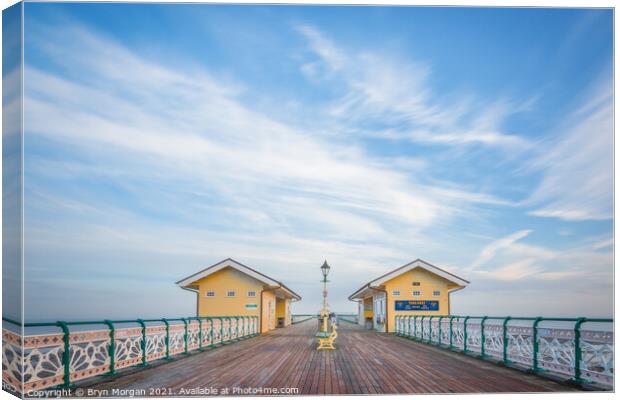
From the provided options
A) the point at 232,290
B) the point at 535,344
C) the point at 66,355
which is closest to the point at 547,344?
the point at 535,344

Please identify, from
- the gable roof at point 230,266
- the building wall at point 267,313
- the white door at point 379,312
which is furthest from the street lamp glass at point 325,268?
the white door at point 379,312

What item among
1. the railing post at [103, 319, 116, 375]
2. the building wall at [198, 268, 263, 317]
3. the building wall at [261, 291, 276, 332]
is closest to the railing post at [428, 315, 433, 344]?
the building wall at [198, 268, 263, 317]

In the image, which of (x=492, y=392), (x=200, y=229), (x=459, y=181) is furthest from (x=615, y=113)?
(x=200, y=229)

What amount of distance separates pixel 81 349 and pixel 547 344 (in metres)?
8.25

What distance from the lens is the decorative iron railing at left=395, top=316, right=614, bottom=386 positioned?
310 inches

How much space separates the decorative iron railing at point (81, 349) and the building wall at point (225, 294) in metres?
12.0

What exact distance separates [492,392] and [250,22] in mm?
8131

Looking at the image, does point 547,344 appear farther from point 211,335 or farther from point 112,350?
point 211,335

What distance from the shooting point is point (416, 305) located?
1046 inches

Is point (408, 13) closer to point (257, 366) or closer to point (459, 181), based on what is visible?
point (459, 181)

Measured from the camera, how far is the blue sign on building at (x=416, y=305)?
26.3 meters

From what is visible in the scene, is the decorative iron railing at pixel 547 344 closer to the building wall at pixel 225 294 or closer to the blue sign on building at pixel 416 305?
the blue sign on building at pixel 416 305

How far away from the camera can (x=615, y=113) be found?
8.78m

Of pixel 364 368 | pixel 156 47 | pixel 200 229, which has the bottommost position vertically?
pixel 364 368
